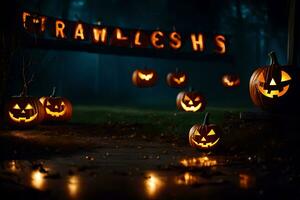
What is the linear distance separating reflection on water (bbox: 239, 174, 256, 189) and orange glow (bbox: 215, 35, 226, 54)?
14.9 meters

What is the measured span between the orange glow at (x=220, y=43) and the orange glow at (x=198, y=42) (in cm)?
81

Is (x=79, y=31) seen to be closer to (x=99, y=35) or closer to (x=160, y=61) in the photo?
(x=99, y=35)

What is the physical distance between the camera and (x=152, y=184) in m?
6.47

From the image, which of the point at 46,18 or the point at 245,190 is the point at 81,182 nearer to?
the point at 245,190

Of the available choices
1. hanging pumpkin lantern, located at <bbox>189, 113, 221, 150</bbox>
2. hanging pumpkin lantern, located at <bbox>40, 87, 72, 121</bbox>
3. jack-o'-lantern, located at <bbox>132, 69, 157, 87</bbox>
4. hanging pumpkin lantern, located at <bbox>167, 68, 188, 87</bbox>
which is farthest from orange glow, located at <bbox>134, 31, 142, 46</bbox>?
hanging pumpkin lantern, located at <bbox>189, 113, 221, 150</bbox>

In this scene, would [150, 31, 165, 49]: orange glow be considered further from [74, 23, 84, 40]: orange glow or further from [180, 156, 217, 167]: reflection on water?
[180, 156, 217, 167]: reflection on water

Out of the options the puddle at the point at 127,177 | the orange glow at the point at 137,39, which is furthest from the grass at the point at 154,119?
the puddle at the point at 127,177

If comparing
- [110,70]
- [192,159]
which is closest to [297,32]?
[192,159]

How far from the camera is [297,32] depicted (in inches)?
420

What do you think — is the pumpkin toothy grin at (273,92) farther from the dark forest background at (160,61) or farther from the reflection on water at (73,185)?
the dark forest background at (160,61)

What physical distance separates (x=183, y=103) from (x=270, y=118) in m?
6.60

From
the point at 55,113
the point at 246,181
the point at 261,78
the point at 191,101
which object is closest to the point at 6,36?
the point at 55,113

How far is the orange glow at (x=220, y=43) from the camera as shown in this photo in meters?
21.4

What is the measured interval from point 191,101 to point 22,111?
238 inches
